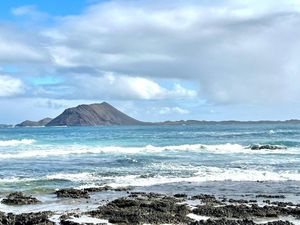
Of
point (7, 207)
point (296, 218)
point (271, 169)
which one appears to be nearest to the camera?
point (296, 218)

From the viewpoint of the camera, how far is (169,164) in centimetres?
3919

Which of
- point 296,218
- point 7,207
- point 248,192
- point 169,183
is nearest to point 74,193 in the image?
point 7,207

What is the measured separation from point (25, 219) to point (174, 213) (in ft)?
16.9

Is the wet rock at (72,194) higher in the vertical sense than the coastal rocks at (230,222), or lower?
higher

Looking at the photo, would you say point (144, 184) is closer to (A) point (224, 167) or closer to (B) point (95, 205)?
(B) point (95, 205)

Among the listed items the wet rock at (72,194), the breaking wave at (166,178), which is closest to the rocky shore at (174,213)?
the wet rock at (72,194)

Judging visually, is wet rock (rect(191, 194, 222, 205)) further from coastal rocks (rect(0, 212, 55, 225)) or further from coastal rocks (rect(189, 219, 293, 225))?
coastal rocks (rect(0, 212, 55, 225))

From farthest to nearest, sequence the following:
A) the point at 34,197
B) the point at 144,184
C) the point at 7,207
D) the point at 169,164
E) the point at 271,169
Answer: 1. the point at 169,164
2. the point at 271,169
3. the point at 144,184
4. the point at 34,197
5. the point at 7,207

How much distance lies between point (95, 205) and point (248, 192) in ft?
25.2

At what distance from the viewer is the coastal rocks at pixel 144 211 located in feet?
56.4

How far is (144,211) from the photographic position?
1870 centimetres

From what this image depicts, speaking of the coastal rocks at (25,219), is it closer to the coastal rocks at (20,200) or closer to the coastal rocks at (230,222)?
the coastal rocks at (20,200)

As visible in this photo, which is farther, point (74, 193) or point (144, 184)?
point (144, 184)

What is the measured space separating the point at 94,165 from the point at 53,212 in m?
21.2
